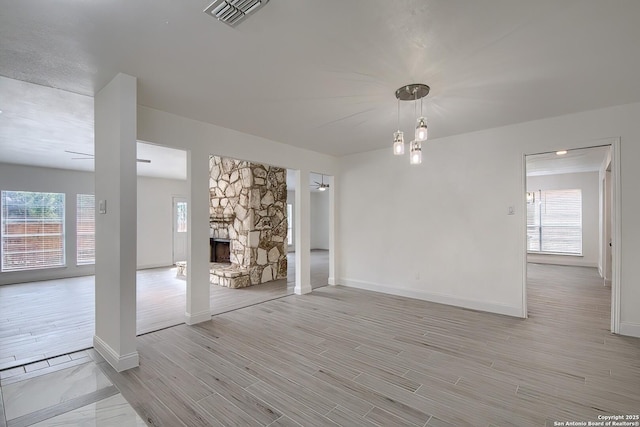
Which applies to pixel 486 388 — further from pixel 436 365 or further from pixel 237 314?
pixel 237 314

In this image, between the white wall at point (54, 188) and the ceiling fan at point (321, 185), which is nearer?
the white wall at point (54, 188)

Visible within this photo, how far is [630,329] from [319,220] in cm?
1099

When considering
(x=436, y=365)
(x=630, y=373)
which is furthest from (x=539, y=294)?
(x=436, y=365)

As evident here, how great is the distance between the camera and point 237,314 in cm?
427

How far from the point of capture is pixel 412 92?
292 centimetres

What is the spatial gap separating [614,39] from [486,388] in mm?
2773

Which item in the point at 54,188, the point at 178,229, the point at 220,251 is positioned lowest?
the point at 220,251

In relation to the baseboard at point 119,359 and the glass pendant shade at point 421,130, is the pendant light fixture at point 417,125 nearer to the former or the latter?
the glass pendant shade at point 421,130

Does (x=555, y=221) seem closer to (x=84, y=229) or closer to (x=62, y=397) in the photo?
(x=62, y=397)

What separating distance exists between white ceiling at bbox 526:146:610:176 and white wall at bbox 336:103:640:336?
136 cm

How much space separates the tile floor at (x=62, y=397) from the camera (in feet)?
6.79

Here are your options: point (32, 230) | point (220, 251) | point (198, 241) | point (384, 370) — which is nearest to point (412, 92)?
point (384, 370)

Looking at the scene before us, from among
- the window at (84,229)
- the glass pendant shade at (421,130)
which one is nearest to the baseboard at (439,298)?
the glass pendant shade at (421,130)

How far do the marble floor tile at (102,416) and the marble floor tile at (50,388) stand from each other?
24 cm
